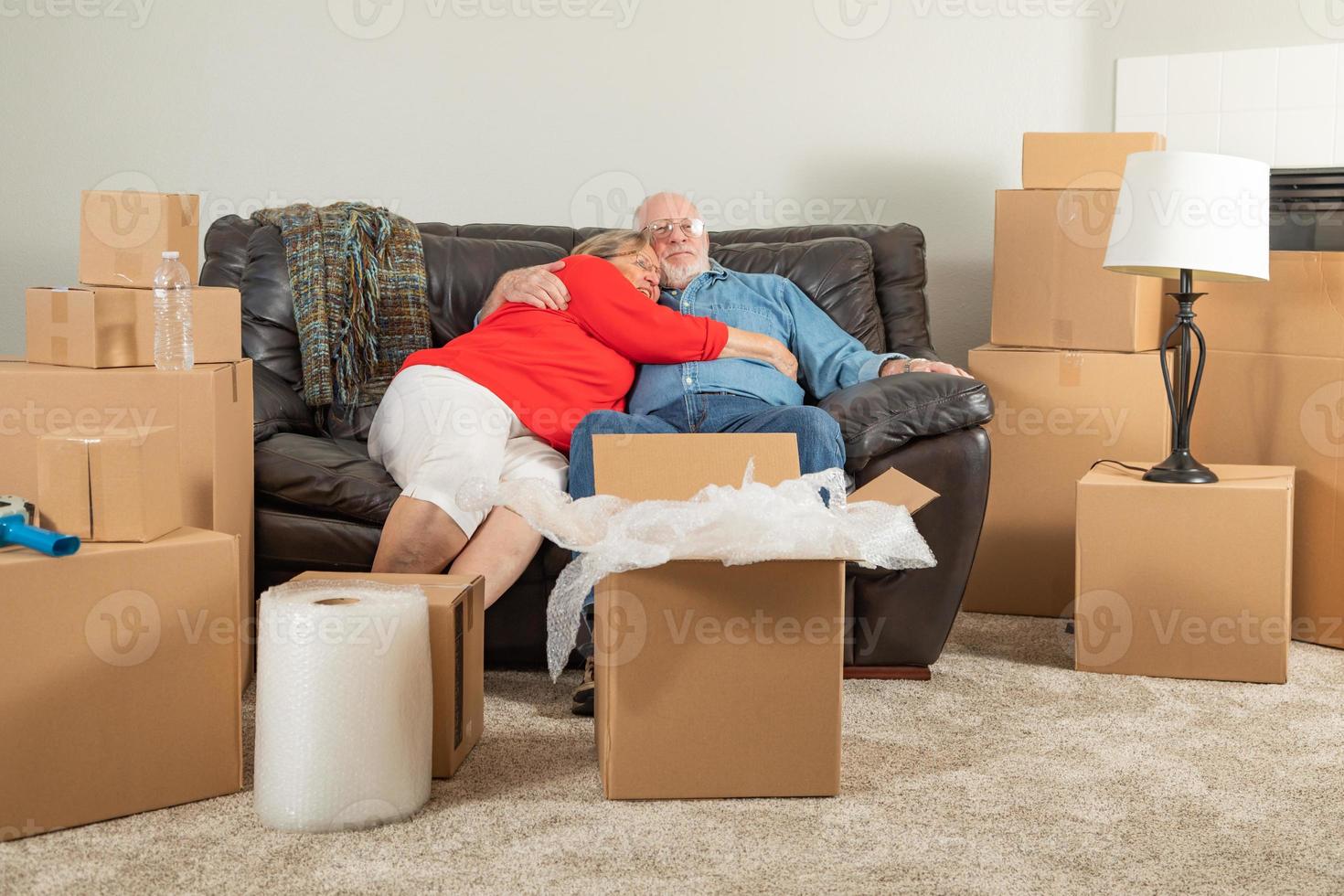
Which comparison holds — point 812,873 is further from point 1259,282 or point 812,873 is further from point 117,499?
point 1259,282

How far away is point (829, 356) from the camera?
9.05ft

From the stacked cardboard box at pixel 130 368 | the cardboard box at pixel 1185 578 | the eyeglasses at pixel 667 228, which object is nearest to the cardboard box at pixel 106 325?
the stacked cardboard box at pixel 130 368

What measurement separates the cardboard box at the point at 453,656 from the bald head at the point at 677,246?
1.05 meters

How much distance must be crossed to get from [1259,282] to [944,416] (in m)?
0.99

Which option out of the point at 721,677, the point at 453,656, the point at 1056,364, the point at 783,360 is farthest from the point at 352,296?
the point at 1056,364

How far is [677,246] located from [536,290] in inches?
16.3

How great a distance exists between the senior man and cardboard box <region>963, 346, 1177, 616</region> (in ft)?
1.39

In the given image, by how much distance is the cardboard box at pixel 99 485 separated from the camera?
168 centimetres

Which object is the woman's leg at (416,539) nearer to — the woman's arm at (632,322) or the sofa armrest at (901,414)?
the woman's arm at (632,322)

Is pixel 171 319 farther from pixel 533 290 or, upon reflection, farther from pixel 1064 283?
pixel 1064 283

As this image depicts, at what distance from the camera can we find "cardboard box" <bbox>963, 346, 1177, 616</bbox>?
9.45ft

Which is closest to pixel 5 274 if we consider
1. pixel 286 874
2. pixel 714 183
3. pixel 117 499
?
pixel 714 183

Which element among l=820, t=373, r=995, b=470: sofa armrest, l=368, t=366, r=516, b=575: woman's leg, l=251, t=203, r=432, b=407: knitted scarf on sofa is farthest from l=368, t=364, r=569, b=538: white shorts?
l=820, t=373, r=995, b=470: sofa armrest

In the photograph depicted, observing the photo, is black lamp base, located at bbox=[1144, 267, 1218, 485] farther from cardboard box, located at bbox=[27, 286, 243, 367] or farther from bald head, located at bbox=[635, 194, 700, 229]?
cardboard box, located at bbox=[27, 286, 243, 367]
